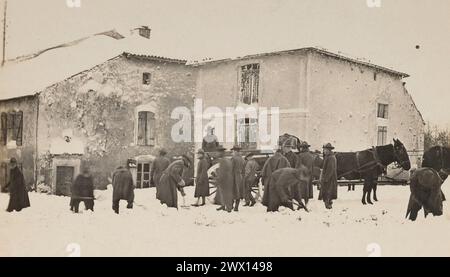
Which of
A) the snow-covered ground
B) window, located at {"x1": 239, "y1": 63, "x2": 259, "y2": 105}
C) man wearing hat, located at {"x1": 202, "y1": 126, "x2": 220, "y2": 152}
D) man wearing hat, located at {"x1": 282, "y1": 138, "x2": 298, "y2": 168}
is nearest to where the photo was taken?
the snow-covered ground

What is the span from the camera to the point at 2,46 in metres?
7.38

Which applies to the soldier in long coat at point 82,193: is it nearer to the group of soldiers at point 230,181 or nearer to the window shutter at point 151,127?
the group of soldiers at point 230,181

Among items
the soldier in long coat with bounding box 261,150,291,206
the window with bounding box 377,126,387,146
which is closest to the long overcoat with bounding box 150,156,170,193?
the soldier in long coat with bounding box 261,150,291,206

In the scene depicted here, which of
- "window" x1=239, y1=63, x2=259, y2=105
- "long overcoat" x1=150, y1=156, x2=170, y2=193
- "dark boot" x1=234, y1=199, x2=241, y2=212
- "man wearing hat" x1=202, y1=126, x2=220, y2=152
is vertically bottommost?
"dark boot" x1=234, y1=199, x2=241, y2=212

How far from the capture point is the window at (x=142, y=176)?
7414mm

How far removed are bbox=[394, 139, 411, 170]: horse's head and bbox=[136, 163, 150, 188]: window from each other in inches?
138

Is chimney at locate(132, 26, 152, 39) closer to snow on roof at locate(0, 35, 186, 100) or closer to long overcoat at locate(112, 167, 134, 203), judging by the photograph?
snow on roof at locate(0, 35, 186, 100)

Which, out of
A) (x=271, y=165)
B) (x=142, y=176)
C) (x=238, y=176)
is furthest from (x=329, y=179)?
(x=142, y=176)

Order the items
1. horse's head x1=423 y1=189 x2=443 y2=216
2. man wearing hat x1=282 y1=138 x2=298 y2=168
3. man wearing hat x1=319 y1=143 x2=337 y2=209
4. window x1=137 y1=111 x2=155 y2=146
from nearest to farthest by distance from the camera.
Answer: horse's head x1=423 y1=189 x2=443 y2=216
man wearing hat x1=319 y1=143 x2=337 y2=209
man wearing hat x1=282 y1=138 x2=298 y2=168
window x1=137 y1=111 x2=155 y2=146

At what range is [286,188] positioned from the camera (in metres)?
7.29

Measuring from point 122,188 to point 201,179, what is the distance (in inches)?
47.8

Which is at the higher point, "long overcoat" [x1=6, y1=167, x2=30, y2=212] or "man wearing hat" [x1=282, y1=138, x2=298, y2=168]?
"man wearing hat" [x1=282, y1=138, x2=298, y2=168]

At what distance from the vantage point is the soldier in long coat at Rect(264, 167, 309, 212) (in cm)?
724

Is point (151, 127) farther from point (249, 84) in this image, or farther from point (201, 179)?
point (249, 84)
